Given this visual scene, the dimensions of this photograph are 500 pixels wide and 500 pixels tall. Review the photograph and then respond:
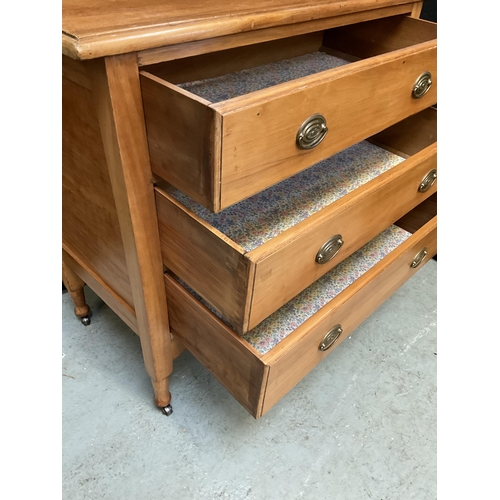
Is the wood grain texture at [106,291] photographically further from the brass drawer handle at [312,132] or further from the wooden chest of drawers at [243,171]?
the brass drawer handle at [312,132]

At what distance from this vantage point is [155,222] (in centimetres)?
62

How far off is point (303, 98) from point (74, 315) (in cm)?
94

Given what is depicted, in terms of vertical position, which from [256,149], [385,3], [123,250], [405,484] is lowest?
[405,484]

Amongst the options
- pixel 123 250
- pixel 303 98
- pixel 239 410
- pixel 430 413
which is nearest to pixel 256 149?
pixel 303 98

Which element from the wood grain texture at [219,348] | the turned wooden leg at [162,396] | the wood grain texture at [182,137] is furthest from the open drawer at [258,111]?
the turned wooden leg at [162,396]

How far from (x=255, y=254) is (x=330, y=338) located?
13.2 inches

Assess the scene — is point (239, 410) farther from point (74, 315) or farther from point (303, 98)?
point (303, 98)

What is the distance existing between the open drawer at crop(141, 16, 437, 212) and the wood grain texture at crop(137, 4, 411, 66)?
24mm

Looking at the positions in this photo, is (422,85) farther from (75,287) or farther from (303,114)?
(75,287)

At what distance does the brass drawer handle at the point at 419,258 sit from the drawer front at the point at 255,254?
30 cm

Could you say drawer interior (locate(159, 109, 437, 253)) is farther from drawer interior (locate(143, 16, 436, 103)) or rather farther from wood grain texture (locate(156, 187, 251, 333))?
drawer interior (locate(143, 16, 436, 103))

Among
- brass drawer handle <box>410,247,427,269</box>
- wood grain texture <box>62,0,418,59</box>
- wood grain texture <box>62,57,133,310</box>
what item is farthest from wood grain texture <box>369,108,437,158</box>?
wood grain texture <box>62,57,133,310</box>

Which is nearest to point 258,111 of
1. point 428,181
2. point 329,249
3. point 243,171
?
point 243,171

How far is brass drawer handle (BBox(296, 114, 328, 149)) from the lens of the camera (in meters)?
0.52
